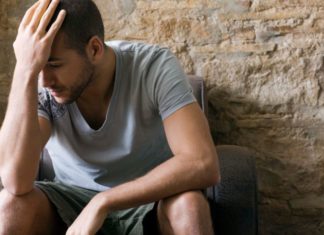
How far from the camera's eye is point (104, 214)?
1420 mm

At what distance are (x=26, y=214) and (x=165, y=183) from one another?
1.27ft

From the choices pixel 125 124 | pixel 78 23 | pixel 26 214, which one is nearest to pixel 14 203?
pixel 26 214

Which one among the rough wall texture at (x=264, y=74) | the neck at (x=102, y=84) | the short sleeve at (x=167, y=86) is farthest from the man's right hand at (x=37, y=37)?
the rough wall texture at (x=264, y=74)

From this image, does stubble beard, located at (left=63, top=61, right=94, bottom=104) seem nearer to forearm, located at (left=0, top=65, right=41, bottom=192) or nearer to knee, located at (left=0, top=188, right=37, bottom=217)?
forearm, located at (left=0, top=65, right=41, bottom=192)

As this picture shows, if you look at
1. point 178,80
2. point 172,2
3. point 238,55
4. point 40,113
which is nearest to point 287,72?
point 238,55

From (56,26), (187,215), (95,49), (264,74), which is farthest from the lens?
(264,74)

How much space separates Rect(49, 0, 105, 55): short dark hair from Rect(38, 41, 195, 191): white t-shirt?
179mm

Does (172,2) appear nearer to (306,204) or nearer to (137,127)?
(137,127)

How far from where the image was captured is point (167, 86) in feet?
5.24

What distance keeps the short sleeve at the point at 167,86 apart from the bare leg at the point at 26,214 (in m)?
0.43

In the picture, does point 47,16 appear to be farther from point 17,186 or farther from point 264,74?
point 264,74

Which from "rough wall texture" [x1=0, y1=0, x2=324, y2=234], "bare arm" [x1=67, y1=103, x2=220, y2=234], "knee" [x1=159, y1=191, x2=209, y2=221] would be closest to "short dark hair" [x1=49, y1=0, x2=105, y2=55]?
"bare arm" [x1=67, y1=103, x2=220, y2=234]

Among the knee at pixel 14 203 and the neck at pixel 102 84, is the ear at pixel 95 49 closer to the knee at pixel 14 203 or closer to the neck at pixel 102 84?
the neck at pixel 102 84

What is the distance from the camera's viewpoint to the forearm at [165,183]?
A: 1.43 meters
